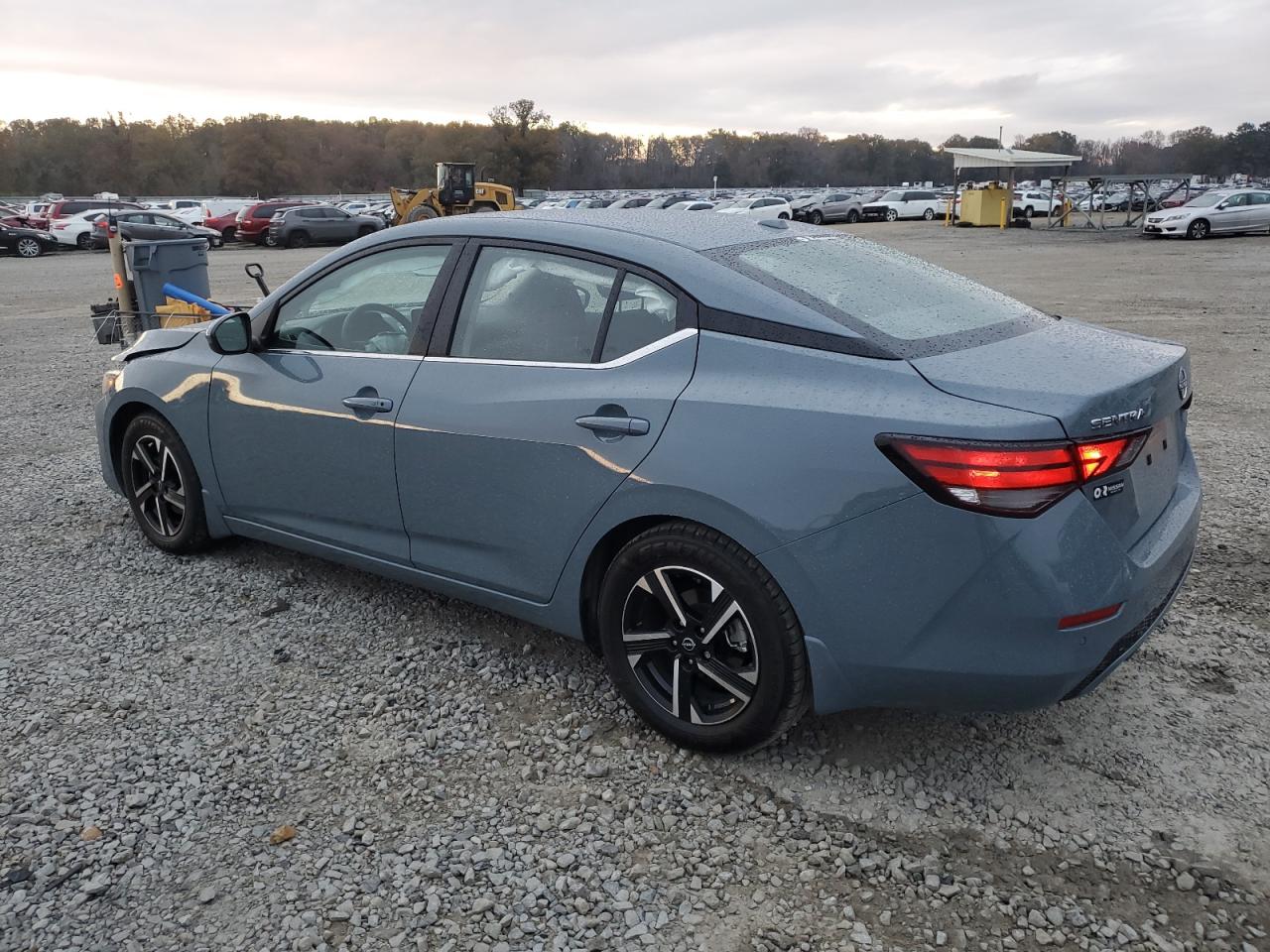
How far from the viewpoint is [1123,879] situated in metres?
2.51

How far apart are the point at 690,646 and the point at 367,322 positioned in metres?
1.89

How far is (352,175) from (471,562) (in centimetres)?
12274

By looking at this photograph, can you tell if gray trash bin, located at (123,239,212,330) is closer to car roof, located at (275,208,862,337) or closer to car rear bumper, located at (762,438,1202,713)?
car roof, located at (275,208,862,337)

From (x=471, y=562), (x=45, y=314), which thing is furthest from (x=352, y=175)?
(x=471, y=562)

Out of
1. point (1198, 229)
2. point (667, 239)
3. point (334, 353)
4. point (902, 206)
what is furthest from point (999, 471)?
point (902, 206)

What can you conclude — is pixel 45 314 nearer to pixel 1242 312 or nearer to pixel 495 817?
pixel 495 817

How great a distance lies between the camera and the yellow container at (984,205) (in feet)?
134

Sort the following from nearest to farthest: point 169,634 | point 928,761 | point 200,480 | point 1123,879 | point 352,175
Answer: point 1123,879 → point 928,761 → point 169,634 → point 200,480 → point 352,175

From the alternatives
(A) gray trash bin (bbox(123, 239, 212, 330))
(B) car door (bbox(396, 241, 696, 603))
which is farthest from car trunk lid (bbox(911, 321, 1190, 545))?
(A) gray trash bin (bbox(123, 239, 212, 330))

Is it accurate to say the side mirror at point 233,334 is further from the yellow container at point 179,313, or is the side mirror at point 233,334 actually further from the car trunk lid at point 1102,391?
the yellow container at point 179,313

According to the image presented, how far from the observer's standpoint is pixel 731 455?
2.72m

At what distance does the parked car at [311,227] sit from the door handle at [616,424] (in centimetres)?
3268

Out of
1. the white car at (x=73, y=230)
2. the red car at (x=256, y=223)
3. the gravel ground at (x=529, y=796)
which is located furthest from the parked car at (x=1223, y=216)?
the white car at (x=73, y=230)

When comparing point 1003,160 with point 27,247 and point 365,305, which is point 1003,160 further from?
point 365,305
